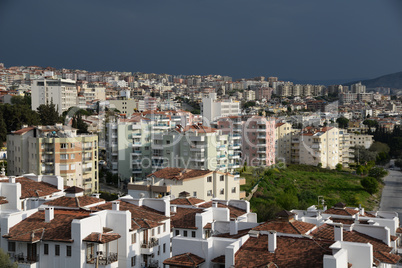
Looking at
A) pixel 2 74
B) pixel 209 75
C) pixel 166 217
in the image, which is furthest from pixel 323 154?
pixel 209 75

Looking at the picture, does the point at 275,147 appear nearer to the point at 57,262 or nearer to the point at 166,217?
the point at 166,217

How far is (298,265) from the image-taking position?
7.96 metres

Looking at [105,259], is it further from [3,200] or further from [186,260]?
[3,200]

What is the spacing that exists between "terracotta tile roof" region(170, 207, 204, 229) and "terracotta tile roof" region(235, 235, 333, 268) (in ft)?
12.2

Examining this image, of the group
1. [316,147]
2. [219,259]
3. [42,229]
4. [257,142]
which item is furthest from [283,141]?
[219,259]

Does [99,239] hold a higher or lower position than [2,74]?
lower

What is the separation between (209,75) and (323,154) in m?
144

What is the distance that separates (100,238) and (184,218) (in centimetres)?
352

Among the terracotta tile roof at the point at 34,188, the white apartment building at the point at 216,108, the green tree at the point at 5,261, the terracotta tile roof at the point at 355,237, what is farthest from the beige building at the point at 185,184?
the white apartment building at the point at 216,108

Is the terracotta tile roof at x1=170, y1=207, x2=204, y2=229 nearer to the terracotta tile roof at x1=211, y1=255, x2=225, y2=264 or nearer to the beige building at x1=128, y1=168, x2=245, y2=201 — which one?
the terracotta tile roof at x1=211, y1=255, x2=225, y2=264

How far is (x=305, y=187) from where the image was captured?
115 ft

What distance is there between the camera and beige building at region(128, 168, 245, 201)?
21.5 metres

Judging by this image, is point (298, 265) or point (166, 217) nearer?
point (298, 265)

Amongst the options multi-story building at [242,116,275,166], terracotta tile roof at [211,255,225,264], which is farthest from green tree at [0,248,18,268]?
multi-story building at [242,116,275,166]
